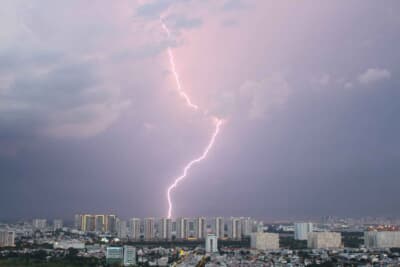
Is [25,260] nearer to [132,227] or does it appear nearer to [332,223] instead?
[132,227]

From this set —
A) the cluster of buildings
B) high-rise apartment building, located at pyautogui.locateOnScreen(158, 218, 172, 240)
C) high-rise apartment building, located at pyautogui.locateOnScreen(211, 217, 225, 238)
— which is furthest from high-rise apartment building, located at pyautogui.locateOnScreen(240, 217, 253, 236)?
high-rise apartment building, located at pyautogui.locateOnScreen(158, 218, 172, 240)

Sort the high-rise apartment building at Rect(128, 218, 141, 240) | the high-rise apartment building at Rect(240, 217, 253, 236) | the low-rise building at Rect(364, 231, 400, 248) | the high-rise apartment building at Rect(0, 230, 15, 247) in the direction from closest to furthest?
the high-rise apartment building at Rect(0, 230, 15, 247)
the low-rise building at Rect(364, 231, 400, 248)
the high-rise apartment building at Rect(128, 218, 141, 240)
the high-rise apartment building at Rect(240, 217, 253, 236)

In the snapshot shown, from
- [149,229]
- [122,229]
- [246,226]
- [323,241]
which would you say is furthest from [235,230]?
[323,241]

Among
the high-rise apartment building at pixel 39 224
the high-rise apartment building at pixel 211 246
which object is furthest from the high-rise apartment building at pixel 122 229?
the high-rise apartment building at pixel 211 246

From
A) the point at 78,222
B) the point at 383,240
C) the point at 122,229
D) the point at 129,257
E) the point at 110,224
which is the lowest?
the point at 129,257

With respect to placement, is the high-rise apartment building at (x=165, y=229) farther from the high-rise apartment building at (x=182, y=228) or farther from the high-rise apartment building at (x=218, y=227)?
the high-rise apartment building at (x=218, y=227)

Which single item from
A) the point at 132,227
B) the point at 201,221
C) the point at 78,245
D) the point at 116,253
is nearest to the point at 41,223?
the point at 132,227

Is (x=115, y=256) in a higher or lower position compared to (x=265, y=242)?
lower

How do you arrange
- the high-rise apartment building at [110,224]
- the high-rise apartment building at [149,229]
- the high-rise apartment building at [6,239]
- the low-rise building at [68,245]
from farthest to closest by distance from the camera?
the high-rise apartment building at [110,224] < the high-rise apartment building at [149,229] < the high-rise apartment building at [6,239] < the low-rise building at [68,245]

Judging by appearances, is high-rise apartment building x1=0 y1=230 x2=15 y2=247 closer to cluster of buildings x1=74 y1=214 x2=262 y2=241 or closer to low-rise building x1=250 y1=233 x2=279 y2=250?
cluster of buildings x1=74 y1=214 x2=262 y2=241

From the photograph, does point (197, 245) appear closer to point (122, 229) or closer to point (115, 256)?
point (122, 229)

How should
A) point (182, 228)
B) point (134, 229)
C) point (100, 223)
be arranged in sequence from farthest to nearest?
point (100, 223) → point (182, 228) → point (134, 229)
